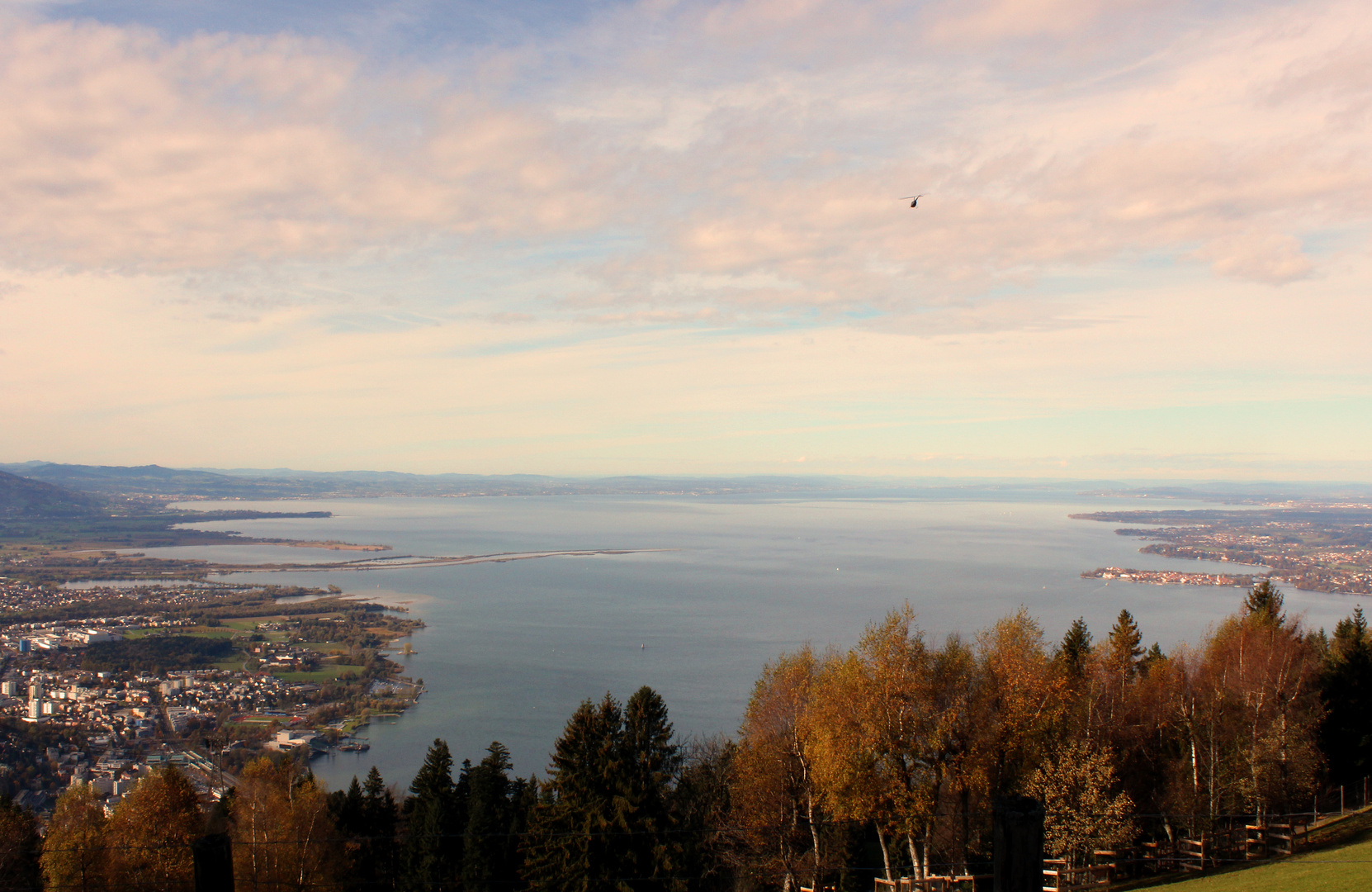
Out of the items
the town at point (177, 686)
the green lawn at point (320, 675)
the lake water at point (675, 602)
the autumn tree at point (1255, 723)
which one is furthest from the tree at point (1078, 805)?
the green lawn at point (320, 675)

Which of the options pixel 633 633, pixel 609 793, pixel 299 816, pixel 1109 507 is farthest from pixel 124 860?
pixel 1109 507

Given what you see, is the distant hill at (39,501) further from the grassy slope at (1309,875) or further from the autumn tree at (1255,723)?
the grassy slope at (1309,875)

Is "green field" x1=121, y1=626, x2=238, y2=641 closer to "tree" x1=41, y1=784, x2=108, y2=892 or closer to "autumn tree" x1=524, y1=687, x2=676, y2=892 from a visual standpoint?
"tree" x1=41, y1=784, x2=108, y2=892

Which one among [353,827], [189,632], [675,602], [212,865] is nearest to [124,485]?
[189,632]

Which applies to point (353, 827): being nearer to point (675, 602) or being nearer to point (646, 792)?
point (646, 792)

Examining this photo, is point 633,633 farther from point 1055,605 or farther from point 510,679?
point 1055,605

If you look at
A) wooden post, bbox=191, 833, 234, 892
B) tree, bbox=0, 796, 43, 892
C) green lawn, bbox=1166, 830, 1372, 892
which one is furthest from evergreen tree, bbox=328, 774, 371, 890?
wooden post, bbox=191, 833, 234, 892
